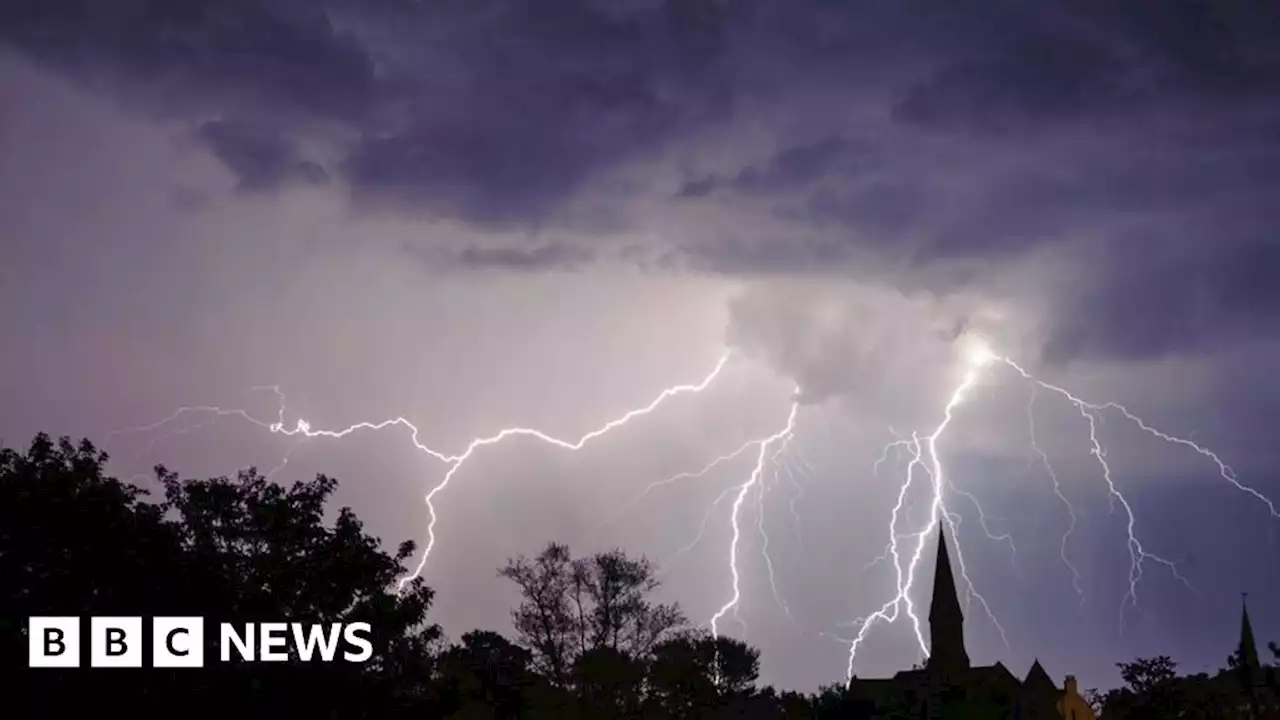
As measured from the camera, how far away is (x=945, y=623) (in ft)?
347

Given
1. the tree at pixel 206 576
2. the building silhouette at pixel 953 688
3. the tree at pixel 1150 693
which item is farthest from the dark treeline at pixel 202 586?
the building silhouette at pixel 953 688

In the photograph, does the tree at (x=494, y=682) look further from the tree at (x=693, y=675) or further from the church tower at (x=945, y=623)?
the church tower at (x=945, y=623)

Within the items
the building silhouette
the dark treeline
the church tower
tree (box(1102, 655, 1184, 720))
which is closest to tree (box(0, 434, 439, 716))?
the dark treeline

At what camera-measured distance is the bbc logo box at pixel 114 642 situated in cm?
2388

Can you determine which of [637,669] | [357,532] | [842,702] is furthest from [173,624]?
[842,702]

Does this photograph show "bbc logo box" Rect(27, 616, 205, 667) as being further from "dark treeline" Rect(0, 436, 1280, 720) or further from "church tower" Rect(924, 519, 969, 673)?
"church tower" Rect(924, 519, 969, 673)

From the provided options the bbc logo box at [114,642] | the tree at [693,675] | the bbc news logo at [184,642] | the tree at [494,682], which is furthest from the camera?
the tree at [693,675]

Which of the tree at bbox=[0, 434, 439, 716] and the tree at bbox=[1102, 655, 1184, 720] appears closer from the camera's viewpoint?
the tree at bbox=[0, 434, 439, 716]

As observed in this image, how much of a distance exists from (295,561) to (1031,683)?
86.9 metres

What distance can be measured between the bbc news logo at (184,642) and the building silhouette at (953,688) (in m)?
67.3

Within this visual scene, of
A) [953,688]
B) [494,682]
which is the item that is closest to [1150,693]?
[494,682]

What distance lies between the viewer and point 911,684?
105562 mm

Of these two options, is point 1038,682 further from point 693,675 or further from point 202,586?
point 202,586

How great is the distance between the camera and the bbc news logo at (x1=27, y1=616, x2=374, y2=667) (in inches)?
950
